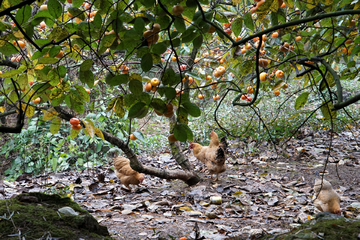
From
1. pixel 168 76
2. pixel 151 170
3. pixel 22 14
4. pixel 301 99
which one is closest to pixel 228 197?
pixel 151 170

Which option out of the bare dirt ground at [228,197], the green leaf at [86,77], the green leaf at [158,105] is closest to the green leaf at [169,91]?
the green leaf at [158,105]

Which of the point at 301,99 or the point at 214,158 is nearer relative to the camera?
the point at 301,99

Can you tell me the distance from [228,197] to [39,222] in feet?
6.67

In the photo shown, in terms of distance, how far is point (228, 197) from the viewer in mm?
2859

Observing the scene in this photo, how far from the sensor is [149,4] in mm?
899

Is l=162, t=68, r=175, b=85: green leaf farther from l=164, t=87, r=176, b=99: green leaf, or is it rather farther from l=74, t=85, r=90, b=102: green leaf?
l=74, t=85, r=90, b=102: green leaf

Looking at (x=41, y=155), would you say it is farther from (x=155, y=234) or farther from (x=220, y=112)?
(x=220, y=112)

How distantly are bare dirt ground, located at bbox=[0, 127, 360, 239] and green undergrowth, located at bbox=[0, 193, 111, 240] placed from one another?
0.54 meters

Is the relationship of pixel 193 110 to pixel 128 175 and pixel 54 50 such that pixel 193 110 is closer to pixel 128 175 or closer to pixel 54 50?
pixel 54 50

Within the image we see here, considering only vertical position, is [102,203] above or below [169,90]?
below

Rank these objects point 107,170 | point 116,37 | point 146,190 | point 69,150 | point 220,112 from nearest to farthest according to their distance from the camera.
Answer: point 116,37, point 146,190, point 107,170, point 69,150, point 220,112

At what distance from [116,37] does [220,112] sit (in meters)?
5.86

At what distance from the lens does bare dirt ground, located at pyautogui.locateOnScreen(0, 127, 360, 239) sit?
204cm

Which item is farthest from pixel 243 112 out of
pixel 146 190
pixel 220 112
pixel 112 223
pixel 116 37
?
pixel 116 37
